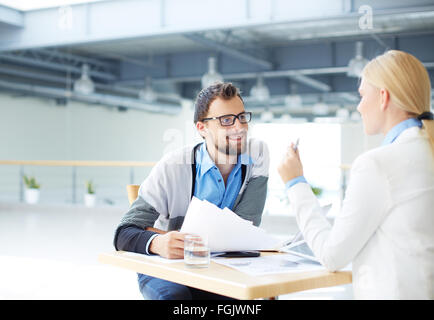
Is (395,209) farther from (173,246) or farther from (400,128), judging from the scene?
(173,246)

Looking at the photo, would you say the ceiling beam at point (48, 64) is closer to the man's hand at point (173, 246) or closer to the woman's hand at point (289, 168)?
Answer: the man's hand at point (173, 246)

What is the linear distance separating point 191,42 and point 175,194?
332 inches

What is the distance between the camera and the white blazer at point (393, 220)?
1113 millimetres

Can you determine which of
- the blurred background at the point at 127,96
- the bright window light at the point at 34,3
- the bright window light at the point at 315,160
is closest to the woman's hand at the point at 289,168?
the blurred background at the point at 127,96

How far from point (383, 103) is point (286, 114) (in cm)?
1436

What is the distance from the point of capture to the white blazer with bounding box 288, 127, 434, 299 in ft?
3.65

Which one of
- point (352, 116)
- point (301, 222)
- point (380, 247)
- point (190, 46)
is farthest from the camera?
point (352, 116)

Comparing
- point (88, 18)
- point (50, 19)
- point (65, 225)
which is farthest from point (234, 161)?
point (50, 19)

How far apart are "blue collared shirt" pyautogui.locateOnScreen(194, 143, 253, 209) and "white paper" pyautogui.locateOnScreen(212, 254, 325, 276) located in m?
0.34

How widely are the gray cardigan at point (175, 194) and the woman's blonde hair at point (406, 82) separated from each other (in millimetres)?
682

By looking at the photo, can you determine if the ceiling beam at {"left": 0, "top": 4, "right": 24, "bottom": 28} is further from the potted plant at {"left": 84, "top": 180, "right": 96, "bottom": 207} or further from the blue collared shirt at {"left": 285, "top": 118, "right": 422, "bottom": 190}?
the blue collared shirt at {"left": 285, "top": 118, "right": 422, "bottom": 190}

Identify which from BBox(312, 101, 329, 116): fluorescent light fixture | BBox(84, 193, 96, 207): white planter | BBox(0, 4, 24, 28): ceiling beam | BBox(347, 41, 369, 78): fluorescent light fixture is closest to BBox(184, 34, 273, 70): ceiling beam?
BBox(347, 41, 369, 78): fluorescent light fixture

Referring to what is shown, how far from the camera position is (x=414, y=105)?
1187 millimetres
